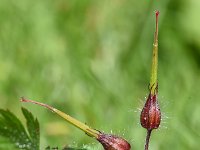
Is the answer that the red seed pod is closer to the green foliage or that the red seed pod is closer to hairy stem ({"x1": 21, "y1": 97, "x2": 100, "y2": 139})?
hairy stem ({"x1": 21, "y1": 97, "x2": 100, "y2": 139})

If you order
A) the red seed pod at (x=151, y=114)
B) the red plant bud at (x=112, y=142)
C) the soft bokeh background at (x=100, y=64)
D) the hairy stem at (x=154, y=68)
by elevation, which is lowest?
the red plant bud at (x=112, y=142)

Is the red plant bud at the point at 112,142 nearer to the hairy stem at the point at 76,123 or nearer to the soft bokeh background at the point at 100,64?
the hairy stem at the point at 76,123

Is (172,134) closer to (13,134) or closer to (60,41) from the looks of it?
(60,41)

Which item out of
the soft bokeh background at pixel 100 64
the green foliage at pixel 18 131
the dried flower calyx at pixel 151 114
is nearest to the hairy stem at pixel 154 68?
the dried flower calyx at pixel 151 114

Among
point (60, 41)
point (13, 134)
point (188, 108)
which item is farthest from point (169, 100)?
point (13, 134)

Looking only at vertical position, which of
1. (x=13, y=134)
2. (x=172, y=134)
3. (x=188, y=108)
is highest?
(x=188, y=108)

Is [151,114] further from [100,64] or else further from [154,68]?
[100,64]

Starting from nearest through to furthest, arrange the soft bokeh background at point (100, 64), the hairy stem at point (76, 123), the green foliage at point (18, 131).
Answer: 1. the hairy stem at point (76, 123)
2. the green foliage at point (18, 131)
3. the soft bokeh background at point (100, 64)
